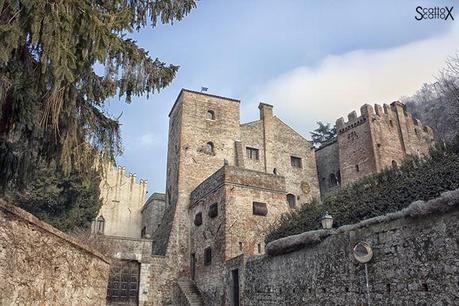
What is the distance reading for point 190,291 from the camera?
20344 millimetres

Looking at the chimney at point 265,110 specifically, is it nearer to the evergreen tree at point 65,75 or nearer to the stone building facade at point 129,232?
the stone building facade at point 129,232

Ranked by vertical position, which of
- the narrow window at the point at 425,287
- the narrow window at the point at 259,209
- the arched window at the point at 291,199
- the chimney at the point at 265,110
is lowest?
the narrow window at the point at 425,287

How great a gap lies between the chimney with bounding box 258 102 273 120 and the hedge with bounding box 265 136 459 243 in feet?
59.5

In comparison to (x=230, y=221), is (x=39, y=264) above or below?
below

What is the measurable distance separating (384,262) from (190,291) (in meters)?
14.0

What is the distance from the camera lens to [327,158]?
3216 cm

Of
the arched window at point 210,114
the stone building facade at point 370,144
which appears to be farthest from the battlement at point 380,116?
the arched window at point 210,114

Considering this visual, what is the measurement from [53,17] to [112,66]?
4.93 ft

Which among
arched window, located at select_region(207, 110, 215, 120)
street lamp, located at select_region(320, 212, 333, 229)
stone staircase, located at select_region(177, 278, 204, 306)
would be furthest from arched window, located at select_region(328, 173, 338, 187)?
street lamp, located at select_region(320, 212, 333, 229)

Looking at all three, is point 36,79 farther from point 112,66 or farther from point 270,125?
point 270,125

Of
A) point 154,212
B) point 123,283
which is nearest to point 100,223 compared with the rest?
point 154,212

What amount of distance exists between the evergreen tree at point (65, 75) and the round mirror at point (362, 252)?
19.1ft

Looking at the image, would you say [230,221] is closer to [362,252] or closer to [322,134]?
[362,252]

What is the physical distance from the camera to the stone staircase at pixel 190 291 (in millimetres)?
19359
